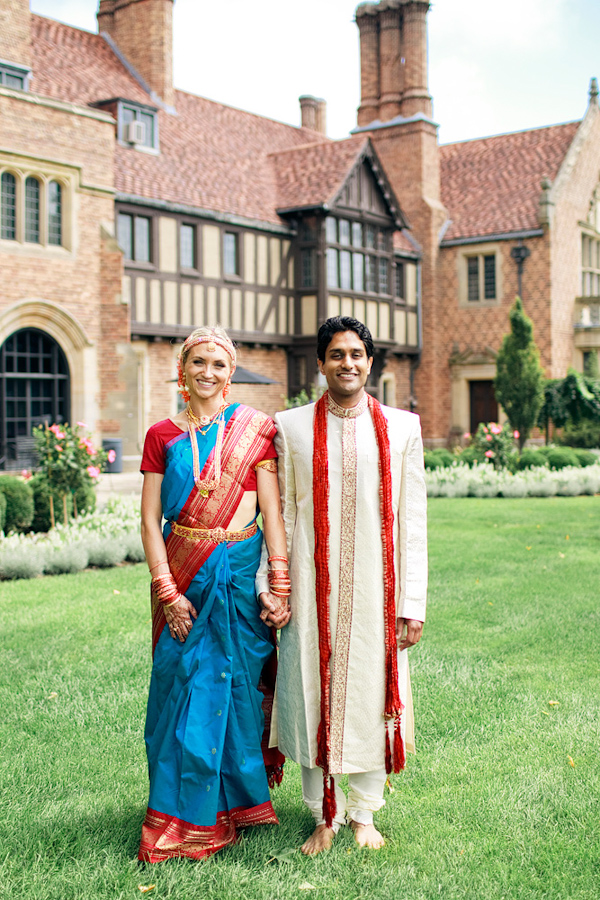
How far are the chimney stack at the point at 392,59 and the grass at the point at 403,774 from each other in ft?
73.1

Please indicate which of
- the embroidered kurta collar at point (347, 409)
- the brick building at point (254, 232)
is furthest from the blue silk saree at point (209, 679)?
the brick building at point (254, 232)

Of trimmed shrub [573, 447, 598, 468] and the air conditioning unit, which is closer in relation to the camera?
the air conditioning unit

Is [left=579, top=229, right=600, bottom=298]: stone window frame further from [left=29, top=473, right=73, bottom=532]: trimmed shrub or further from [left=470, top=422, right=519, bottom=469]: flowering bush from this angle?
[left=29, top=473, right=73, bottom=532]: trimmed shrub

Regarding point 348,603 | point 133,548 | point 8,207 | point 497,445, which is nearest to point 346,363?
point 348,603

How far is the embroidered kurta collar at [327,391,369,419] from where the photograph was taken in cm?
330

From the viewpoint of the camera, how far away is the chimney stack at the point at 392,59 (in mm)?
26219

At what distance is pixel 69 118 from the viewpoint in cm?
1600

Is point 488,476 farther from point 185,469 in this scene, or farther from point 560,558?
point 185,469

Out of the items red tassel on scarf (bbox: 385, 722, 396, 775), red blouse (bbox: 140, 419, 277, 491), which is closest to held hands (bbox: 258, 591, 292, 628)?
red blouse (bbox: 140, 419, 277, 491)

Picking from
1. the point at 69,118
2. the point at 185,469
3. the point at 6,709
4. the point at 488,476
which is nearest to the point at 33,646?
the point at 6,709

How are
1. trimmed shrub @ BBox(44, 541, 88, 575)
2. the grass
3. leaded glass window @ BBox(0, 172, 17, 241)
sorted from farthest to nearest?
1. leaded glass window @ BBox(0, 172, 17, 241)
2. trimmed shrub @ BBox(44, 541, 88, 575)
3. the grass

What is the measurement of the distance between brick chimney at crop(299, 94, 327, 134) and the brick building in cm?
8

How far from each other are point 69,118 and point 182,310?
4.46 metres

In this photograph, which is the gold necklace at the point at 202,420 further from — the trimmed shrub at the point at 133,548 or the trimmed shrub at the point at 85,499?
the trimmed shrub at the point at 85,499
